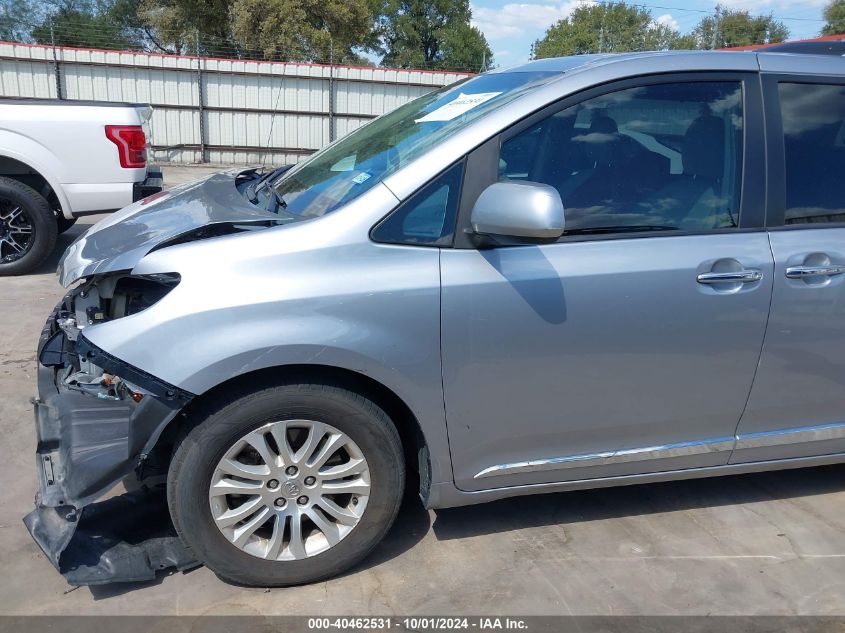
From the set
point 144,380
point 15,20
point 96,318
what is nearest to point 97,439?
point 144,380

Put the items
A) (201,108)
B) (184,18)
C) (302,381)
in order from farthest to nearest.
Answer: (184,18), (201,108), (302,381)

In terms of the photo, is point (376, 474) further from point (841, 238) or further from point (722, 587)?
point (841, 238)

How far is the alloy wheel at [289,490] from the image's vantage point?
8.17 ft

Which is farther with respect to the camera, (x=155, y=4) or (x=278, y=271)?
(x=155, y=4)

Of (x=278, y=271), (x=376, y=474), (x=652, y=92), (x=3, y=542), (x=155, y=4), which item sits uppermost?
(x=155, y=4)

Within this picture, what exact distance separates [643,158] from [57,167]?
212 inches

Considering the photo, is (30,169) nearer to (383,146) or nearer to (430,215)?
(383,146)

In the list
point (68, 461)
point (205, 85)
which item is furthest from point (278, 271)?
point (205, 85)

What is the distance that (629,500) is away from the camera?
11.0 ft

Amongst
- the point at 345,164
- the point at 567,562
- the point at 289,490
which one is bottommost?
the point at 567,562

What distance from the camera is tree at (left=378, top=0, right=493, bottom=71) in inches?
2194

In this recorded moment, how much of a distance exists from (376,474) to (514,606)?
685 mm

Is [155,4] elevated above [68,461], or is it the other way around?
[155,4]

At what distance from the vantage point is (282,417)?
2.45 m
